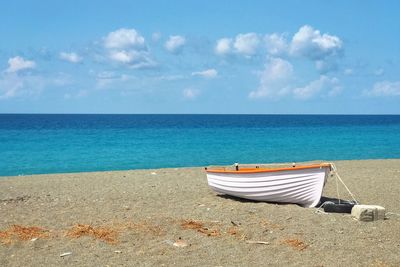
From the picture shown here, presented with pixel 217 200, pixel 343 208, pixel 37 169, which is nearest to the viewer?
pixel 343 208

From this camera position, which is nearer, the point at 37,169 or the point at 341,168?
the point at 341,168

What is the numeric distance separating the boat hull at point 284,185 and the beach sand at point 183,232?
288 millimetres

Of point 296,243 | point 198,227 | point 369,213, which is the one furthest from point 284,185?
point 296,243

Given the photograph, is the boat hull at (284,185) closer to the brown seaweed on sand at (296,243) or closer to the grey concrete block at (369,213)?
the grey concrete block at (369,213)

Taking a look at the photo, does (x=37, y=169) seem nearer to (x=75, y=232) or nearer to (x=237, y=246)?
(x=75, y=232)

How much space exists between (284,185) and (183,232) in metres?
3.51

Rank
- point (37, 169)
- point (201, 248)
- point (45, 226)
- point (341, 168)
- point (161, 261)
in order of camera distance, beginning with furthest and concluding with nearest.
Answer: point (37, 169), point (341, 168), point (45, 226), point (201, 248), point (161, 261)

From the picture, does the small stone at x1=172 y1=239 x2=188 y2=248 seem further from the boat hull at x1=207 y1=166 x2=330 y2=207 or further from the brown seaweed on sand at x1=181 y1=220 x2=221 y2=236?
the boat hull at x1=207 y1=166 x2=330 y2=207

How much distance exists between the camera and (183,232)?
10.5 m

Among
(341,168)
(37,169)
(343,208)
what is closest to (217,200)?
(343,208)

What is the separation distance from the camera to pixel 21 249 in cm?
969

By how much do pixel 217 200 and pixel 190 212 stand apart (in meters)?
1.80

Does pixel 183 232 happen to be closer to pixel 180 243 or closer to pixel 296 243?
pixel 180 243

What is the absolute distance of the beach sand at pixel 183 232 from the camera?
8.98 metres
